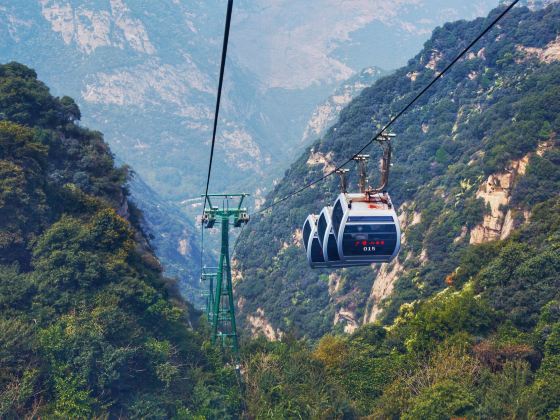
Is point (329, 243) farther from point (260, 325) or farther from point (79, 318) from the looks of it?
point (260, 325)

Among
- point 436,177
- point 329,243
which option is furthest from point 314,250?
point 436,177

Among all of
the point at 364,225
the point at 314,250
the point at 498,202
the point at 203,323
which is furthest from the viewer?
the point at 498,202

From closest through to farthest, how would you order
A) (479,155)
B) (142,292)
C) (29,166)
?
(142,292) → (29,166) → (479,155)

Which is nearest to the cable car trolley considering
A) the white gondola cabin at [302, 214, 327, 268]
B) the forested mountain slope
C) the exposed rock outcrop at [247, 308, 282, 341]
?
the white gondola cabin at [302, 214, 327, 268]

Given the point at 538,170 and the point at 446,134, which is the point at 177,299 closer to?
the point at 538,170

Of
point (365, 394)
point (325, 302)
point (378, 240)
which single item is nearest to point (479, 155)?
point (325, 302)

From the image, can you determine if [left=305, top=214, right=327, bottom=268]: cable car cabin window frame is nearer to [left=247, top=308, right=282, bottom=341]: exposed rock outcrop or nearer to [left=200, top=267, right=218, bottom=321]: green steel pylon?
[left=200, top=267, right=218, bottom=321]: green steel pylon

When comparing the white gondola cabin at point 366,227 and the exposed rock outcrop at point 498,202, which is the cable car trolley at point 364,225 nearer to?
the white gondola cabin at point 366,227
